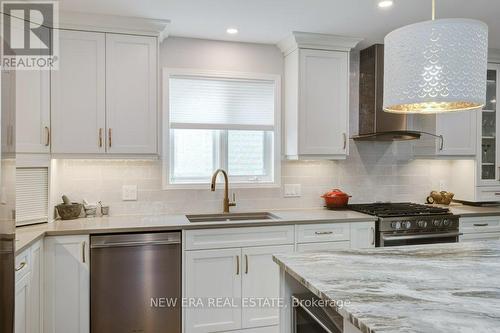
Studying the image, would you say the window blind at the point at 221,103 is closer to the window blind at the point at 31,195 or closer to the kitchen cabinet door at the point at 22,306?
the window blind at the point at 31,195

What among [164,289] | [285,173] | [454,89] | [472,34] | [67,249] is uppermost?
[472,34]

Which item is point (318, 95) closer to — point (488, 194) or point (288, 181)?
point (288, 181)

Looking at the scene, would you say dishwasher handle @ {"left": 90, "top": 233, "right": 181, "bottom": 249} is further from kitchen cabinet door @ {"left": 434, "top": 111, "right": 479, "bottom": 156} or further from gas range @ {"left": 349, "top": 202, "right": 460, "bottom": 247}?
kitchen cabinet door @ {"left": 434, "top": 111, "right": 479, "bottom": 156}

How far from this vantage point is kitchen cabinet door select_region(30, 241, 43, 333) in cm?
226

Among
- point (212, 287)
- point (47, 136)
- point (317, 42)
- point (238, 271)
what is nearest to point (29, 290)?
point (47, 136)

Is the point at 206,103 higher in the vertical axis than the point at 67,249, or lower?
higher

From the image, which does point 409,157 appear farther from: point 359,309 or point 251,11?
point 359,309

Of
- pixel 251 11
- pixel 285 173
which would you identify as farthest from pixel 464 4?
pixel 285 173

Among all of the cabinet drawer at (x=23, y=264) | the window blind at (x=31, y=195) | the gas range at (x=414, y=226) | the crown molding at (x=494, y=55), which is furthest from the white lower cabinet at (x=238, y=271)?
the crown molding at (x=494, y=55)

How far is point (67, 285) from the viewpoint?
2486 millimetres

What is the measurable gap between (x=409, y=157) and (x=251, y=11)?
7.59 ft

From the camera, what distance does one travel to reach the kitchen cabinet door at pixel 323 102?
3.26 m

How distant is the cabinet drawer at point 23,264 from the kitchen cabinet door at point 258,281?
1451mm

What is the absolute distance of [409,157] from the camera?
3854 mm
